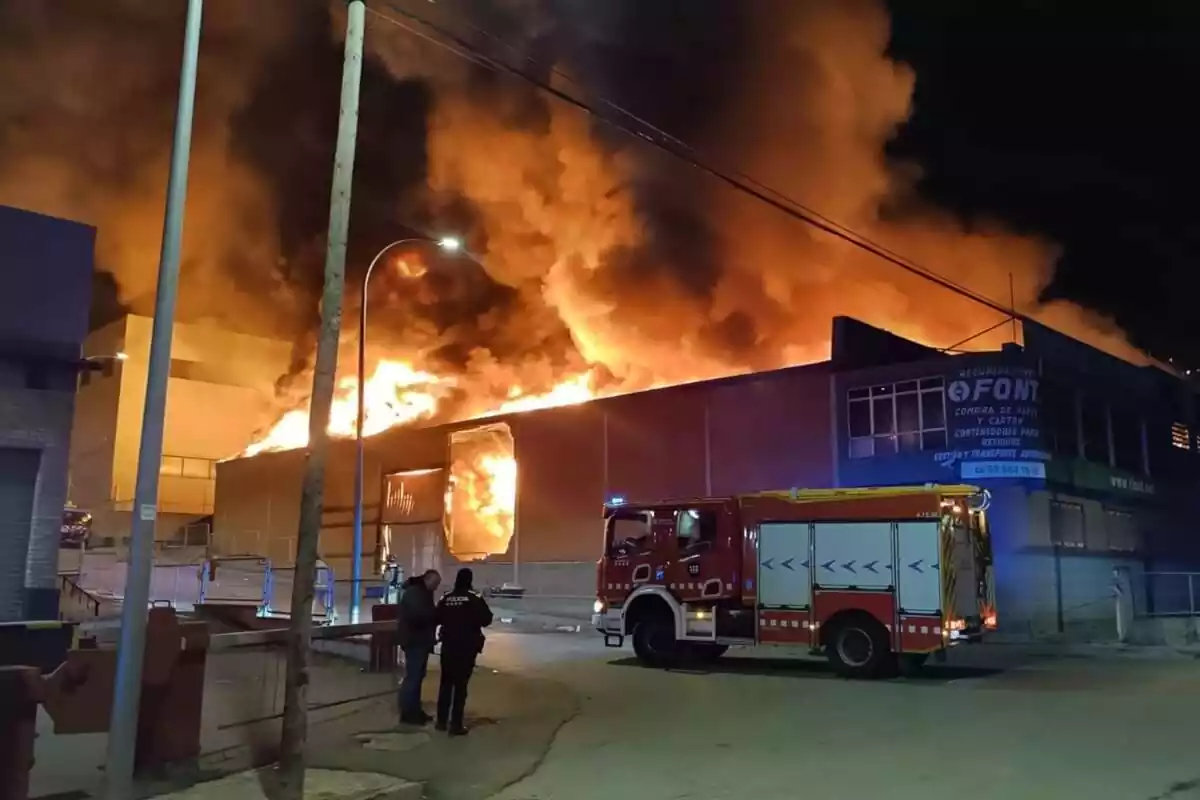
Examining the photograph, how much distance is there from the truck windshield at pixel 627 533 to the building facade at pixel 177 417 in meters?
31.9

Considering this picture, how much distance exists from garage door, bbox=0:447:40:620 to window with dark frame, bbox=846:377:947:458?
18749mm

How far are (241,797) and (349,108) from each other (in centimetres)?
496

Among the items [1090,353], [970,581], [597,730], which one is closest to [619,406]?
[1090,353]

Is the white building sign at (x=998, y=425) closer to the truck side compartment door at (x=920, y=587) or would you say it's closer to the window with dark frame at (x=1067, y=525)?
the window with dark frame at (x=1067, y=525)

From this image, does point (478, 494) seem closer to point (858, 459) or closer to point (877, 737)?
point (858, 459)

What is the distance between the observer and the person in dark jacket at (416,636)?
9.72 metres

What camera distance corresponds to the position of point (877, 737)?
30.2 feet

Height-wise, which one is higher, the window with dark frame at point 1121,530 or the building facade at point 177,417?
the building facade at point 177,417

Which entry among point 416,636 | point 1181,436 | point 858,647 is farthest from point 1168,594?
point 416,636

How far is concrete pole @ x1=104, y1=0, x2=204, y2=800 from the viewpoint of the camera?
6.32 metres

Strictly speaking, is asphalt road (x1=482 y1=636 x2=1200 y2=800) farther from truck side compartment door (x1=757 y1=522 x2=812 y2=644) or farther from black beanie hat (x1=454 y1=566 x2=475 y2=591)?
black beanie hat (x1=454 y1=566 x2=475 y2=591)

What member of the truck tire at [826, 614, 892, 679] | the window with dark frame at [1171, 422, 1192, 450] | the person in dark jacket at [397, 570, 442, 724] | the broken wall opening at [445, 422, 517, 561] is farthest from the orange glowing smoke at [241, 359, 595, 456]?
the person in dark jacket at [397, 570, 442, 724]

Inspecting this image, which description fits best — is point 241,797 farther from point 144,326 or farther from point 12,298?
point 144,326

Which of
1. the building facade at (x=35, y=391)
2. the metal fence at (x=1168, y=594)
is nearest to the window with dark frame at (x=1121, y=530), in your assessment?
the metal fence at (x=1168, y=594)
